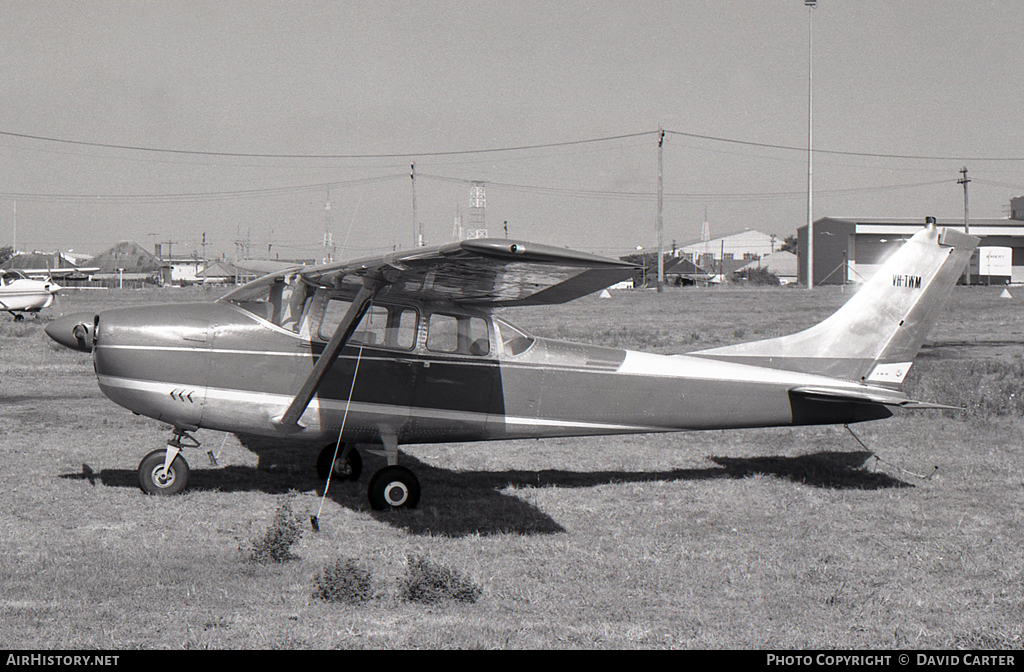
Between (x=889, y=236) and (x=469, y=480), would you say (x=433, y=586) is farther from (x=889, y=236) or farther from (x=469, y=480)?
(x=889, y=236)

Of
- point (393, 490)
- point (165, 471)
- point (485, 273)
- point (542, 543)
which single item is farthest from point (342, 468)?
point (485, 273)

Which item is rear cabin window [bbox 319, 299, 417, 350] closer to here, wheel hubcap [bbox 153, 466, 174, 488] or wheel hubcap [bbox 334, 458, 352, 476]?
wheel hubcap [bbox 334, 458, 352, 476]

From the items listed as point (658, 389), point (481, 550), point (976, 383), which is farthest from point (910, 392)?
point (481, 550)

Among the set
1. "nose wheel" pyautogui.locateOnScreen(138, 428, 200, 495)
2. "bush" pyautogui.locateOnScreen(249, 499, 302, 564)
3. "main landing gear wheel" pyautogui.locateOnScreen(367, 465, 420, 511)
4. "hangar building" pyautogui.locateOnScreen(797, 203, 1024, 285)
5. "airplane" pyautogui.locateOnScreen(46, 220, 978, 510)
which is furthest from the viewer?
"hangar building" pyautogui.locateOnScreen(797, 203, 1024, 285)

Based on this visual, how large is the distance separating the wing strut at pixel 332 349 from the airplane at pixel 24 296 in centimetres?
3052

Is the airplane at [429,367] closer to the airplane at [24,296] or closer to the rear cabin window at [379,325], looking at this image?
the rear cabin window at [379,325]

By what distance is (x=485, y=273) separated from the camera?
21.4 ft

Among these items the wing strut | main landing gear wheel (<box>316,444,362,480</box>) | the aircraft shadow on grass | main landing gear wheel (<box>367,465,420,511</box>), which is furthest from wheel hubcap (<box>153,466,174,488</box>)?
main landing gear wheel (<box>367,465,420,511</box>)

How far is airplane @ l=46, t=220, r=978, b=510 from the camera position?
743 centimetres

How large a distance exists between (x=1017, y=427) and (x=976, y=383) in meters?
2.70

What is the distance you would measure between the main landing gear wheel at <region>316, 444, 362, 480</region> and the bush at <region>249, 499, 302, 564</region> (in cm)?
263

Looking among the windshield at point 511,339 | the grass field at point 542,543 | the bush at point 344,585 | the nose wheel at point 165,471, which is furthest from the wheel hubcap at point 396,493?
the bush at point 344,585

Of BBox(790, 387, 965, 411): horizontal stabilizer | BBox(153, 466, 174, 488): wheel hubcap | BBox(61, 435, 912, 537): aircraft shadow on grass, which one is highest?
BBox(790, 387, 965, 411): horizontal stabilizer

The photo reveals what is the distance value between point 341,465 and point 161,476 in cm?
174
